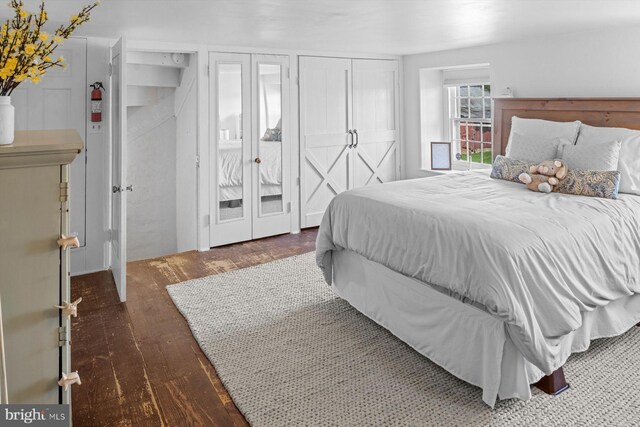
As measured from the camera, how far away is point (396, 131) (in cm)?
635

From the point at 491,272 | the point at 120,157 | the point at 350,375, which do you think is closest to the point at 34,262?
the point at 350,375

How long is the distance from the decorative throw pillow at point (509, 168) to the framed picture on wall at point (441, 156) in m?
2.03

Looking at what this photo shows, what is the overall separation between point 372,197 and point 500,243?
3.54 feet

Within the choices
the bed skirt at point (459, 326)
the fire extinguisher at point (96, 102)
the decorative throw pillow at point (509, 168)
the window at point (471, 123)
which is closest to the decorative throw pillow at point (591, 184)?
the decorative throw pillow at point (509, 168)

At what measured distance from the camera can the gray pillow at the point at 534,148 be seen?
367 cm

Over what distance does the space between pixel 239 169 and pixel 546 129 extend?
3.18 metres

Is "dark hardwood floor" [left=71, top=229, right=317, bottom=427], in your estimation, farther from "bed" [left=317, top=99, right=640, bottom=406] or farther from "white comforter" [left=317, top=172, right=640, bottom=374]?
"white comforter" [left=317, top=172, right=640, bottom=374]

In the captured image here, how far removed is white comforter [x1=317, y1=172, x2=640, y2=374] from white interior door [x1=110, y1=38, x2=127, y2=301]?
170 centimetres

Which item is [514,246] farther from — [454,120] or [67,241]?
[454,120]

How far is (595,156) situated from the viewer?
10.8 ft

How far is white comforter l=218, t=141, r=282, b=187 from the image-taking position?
4.94 m

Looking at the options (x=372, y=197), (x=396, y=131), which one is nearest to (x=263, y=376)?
(x=372, y=197)

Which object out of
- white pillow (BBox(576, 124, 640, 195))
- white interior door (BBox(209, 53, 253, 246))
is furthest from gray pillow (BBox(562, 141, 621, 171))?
white interior door (BBox(209, 53, 253, 246))

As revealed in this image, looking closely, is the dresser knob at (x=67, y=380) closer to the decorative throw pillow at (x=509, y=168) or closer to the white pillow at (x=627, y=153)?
the decorative throw pillow at (x=509, y=168)
